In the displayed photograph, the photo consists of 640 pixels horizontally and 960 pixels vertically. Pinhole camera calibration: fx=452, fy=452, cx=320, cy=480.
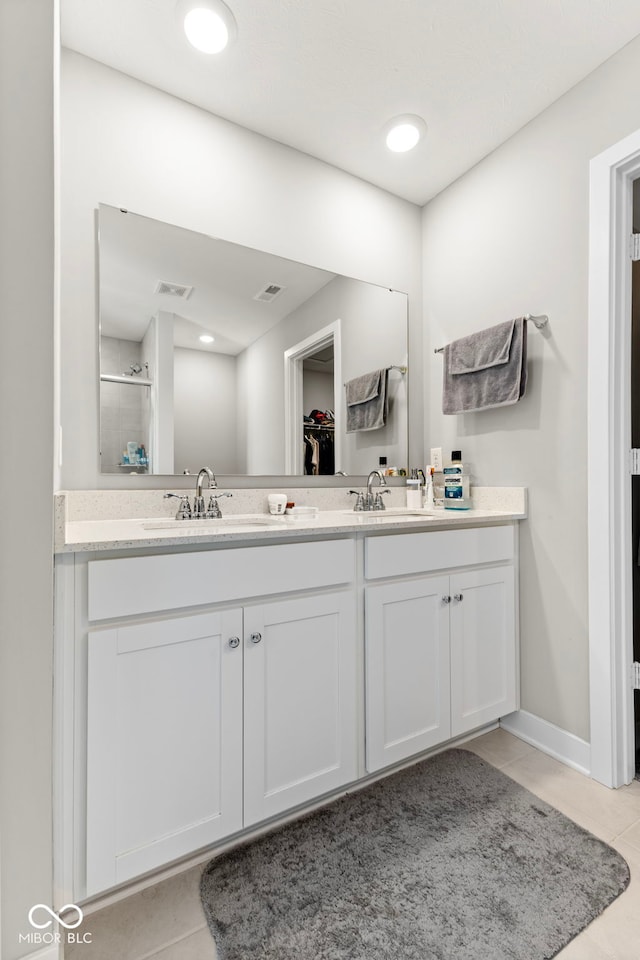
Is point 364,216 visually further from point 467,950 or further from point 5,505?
point 467,950

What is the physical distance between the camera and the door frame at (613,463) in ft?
4.92

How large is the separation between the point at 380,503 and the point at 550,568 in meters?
0.73

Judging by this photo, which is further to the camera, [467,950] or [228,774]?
[228,774]

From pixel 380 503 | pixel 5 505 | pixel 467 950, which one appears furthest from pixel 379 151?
pixel 467 950

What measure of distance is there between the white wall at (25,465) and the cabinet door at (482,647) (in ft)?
4.09

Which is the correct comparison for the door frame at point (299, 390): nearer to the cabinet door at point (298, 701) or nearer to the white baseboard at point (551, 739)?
the cabinet door at point (298, 701)

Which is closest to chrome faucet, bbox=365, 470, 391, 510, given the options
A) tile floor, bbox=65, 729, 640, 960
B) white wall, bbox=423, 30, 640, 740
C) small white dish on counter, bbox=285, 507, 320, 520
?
small white dish on counter, bbox=285, 507, 320, 520

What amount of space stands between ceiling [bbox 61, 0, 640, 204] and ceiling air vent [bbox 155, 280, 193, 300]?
0.69m

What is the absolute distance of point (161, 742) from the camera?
1.08 meters

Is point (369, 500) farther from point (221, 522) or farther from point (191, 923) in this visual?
point (191, 923)

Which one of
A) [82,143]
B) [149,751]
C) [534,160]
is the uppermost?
[534,160]

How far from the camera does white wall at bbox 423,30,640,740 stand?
5.24ft

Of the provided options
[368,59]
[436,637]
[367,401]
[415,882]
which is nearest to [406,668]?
[436,637]

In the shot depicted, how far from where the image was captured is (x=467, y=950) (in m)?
0.97
